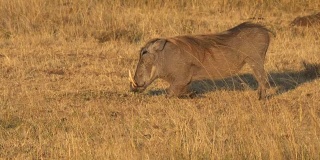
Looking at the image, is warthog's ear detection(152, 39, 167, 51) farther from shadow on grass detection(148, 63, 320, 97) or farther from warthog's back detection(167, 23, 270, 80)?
shadow on grass detection(148, 63, 320, 97)

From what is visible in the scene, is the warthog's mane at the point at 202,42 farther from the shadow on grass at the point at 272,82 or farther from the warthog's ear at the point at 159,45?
the shadow on grass at the point at 272,82

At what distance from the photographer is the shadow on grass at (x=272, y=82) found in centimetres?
669

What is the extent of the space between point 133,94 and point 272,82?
1402mm

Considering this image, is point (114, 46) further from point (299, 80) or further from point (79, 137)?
point (79, 137)

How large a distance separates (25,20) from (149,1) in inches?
83.5

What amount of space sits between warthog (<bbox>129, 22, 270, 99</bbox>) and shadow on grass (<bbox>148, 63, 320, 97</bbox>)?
274 millimetres

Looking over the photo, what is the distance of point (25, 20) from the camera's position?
30.5ft

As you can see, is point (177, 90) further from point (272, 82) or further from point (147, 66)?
point (272, 82)

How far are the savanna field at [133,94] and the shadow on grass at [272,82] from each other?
0.01 meters

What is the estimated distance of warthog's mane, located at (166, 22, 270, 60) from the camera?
6148 millimetres

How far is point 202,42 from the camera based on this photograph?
6.21 metres

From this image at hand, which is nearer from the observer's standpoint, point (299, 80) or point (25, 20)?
point (299, 80)

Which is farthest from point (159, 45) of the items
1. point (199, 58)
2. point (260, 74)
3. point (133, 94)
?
point (260, 74)

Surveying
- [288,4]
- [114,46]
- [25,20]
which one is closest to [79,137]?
[114,46]
